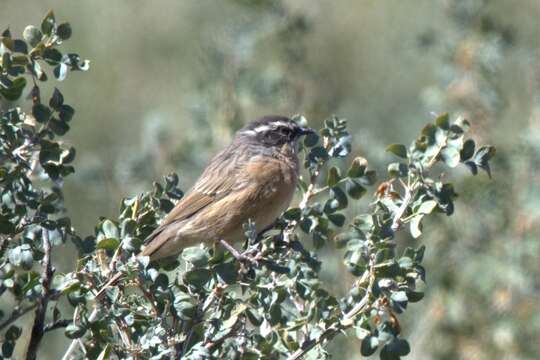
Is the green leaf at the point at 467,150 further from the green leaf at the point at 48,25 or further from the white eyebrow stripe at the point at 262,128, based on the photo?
the white eyebrow stripe at the point at 262,128

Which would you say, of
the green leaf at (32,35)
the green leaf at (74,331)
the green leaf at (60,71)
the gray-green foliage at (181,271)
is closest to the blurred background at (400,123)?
the gray-green foliage at (181,271)

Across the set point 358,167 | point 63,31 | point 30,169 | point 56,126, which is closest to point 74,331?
point 30,169

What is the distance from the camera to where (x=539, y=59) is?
7645 mm

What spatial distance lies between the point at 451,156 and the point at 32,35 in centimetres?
165

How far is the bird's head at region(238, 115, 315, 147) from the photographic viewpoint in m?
6.20

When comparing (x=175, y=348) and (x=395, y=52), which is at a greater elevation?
(x=395, y=52)

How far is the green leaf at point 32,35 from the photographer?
3824 millimetres

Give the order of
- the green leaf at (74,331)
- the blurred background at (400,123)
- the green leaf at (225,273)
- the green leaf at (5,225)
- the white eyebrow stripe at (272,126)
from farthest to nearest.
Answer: the blurred background at (400,123), the white eyebrow stripe at (272,126), the green leaf at (5,225), the green leaf at (225,273), the green leaf at (74,331)

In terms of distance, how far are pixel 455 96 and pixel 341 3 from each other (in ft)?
14.7

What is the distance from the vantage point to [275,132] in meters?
6.27

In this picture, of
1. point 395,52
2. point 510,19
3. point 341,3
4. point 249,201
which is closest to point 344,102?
point 395,52

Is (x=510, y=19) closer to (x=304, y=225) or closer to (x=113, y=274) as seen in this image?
(x=304, y=225)

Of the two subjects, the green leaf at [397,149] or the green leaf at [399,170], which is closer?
the green leaf at [397,149]

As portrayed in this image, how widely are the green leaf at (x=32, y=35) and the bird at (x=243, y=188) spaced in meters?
1.57
